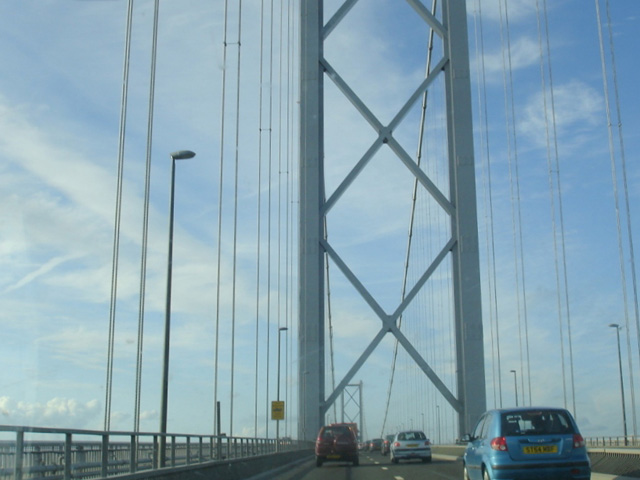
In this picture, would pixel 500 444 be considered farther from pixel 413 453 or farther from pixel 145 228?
pixel 413 453

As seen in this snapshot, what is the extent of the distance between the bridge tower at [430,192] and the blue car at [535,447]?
1879 centimetres

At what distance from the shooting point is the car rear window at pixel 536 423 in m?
12.1

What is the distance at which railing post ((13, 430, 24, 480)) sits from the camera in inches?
336

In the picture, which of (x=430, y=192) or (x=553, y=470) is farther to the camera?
(x=430, y=192)

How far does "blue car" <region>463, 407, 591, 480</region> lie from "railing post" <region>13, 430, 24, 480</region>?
5999 millimetres

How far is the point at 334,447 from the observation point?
99.2 ft

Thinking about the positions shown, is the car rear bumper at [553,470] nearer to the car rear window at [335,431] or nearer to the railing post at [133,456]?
the railing post at [133,456]

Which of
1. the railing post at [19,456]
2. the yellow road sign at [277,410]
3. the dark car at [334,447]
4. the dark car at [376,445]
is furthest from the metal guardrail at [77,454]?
the dark car at [376,445]

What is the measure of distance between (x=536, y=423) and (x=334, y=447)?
18623 mm

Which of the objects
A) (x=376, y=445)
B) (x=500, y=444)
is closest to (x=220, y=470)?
(x=500, y=444)

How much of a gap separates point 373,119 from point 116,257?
2157cm

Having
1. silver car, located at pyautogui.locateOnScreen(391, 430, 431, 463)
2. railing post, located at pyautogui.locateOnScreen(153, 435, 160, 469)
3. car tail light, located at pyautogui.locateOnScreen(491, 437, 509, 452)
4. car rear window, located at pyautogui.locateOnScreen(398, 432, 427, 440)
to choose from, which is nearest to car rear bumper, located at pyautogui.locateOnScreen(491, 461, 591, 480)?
car tail light, located at pyautogui.locateOnScreen(491, 437, 509, 452)

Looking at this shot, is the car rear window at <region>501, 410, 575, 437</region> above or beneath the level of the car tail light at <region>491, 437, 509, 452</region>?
above

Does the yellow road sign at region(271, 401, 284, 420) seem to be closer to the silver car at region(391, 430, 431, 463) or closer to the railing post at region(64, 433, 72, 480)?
the silver car at region(391, 430, 431, 463)
